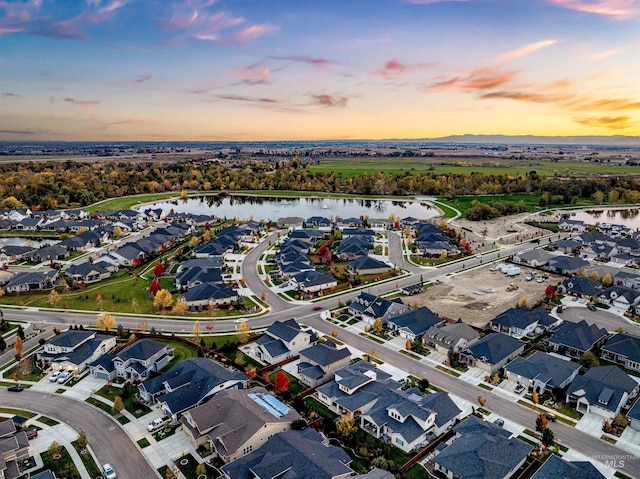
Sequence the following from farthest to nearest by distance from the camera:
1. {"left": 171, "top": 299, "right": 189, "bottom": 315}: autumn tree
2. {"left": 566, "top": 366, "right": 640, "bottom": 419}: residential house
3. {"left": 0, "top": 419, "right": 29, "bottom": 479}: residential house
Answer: {"left": 171, "top": 299, "right": 189, "bottom": 315}: autumn tree < {"left": 566, "top": 366, "right": 640, "bottom": 419}: residential house < {"left": 0, "top": 419, "right": 29, "bottom": 479}: residential house

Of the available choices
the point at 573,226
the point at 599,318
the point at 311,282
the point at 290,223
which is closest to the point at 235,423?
the point at 311,282

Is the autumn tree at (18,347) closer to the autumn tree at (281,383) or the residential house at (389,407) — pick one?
the autumn tree at (281,383)

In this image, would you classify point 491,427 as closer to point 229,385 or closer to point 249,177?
point 229,385

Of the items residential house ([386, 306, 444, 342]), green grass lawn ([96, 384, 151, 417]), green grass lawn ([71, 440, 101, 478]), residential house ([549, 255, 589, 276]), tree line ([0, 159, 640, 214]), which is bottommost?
green grass lawn ([71, 440, 101, 478])

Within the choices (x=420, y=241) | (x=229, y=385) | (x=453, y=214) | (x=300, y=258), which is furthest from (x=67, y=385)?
(x=453, y=214)

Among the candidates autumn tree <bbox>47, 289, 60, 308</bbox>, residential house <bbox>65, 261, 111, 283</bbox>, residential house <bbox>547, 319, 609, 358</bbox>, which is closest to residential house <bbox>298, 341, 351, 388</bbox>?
residential house <bbox>547, 319, 609, 358</bbox>

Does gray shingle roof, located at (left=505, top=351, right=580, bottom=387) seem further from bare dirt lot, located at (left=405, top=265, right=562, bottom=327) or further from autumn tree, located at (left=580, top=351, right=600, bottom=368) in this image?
bare dirt lot, located at (left=405, top=265, right=562, bottom=327)
